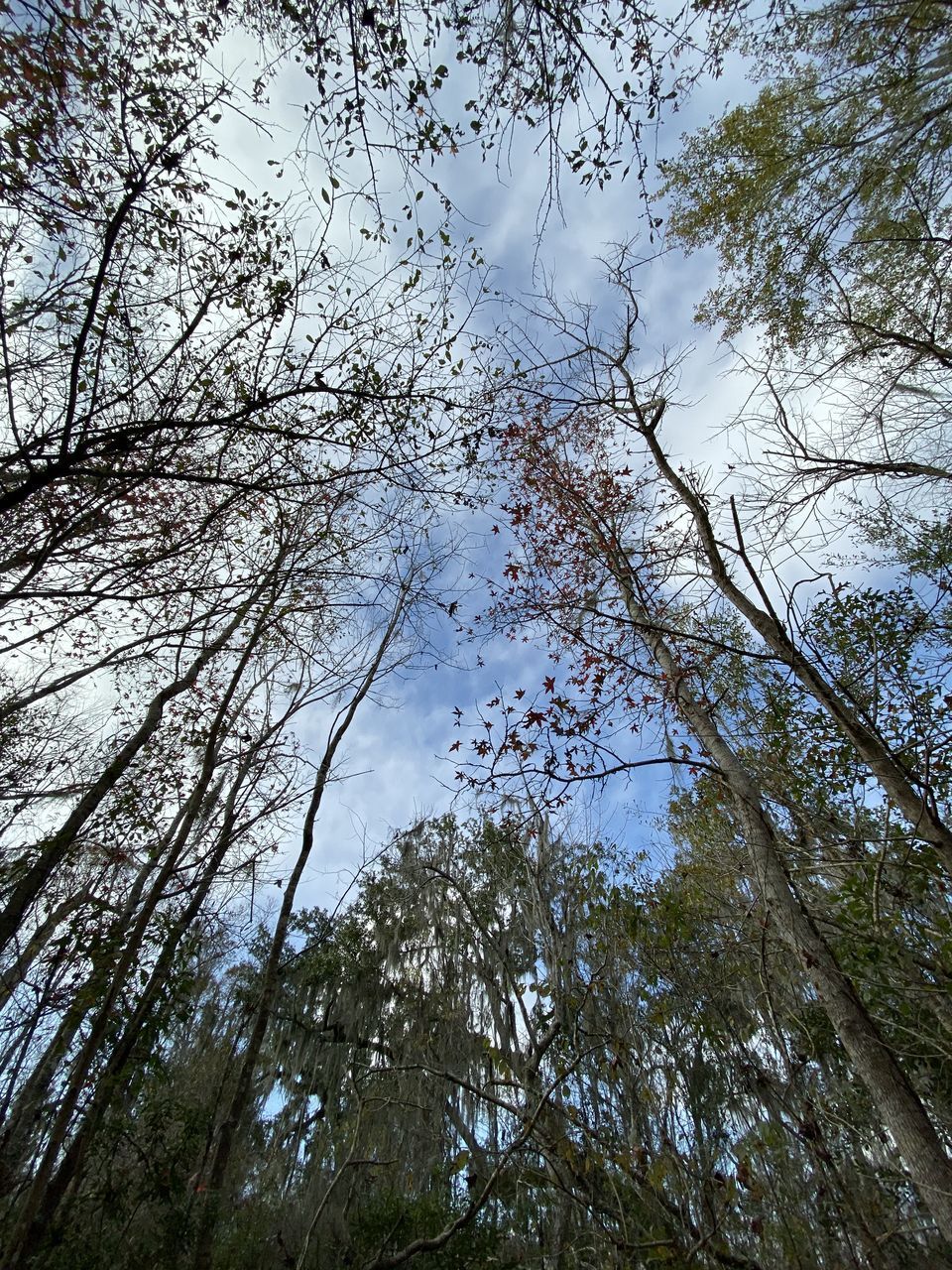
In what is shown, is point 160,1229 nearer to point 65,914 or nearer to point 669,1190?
point 65,914

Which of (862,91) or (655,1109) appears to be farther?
(862,91)

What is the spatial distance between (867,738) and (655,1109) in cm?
245

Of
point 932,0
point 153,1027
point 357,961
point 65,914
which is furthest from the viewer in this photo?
point 357,961

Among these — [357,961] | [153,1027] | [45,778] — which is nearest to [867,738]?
[153,1027]

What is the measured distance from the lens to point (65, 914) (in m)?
5.87

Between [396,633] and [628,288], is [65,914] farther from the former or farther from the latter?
[628,288]

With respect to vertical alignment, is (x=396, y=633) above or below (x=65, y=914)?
above

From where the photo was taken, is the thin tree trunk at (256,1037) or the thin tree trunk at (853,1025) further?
the thin tree trunk at (256,1037)

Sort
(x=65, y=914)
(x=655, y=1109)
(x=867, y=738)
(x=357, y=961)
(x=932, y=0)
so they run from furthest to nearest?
(x=357, y=961), (x=65, y=914), (x=932, y=0), (x=655, y=1109), (x=867, y=738)

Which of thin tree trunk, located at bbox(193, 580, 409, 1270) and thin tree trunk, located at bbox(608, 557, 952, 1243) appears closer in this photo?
thin tree trunk, located at bbox(608, 557, 952, 1243)

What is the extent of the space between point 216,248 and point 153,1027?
6063 mm

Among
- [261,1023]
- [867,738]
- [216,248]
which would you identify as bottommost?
[867,738]

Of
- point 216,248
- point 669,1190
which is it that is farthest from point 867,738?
point 216,248

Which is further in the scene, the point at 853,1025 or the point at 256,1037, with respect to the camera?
the point at 256,1037
